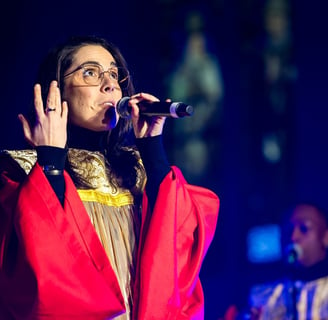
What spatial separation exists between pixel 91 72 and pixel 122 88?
0.15 m

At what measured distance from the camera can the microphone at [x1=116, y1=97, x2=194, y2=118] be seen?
1.72 metres

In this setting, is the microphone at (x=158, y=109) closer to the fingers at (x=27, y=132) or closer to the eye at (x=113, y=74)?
the eye at (x=113, y=74)

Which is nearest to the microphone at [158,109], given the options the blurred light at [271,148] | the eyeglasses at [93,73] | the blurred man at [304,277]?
the eyeglasses at [93,73]

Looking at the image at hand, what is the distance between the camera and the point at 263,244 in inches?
211

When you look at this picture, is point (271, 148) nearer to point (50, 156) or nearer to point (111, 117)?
point (111, 117)

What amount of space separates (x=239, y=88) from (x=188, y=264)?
408cm

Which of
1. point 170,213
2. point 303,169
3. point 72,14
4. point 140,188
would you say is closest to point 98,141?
point 140,188

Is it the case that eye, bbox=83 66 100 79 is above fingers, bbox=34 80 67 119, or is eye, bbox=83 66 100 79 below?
above

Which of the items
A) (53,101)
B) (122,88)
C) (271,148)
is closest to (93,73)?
(122,88)

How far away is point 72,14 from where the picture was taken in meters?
3.30

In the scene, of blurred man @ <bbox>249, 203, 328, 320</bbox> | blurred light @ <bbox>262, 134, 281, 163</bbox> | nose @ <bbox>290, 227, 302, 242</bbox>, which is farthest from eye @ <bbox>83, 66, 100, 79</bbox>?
blurred light @ <bbox>262, 134, 281, 163</bbox>

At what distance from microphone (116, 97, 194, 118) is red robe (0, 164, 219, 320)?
19 cm

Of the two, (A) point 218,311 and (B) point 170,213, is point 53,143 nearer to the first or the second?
(B) point 170,213

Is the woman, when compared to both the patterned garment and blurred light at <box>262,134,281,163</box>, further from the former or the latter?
blurred light at <box>262,134,281,163</box>
